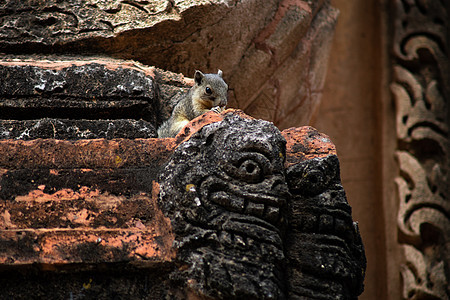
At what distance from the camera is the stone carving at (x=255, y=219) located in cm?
112

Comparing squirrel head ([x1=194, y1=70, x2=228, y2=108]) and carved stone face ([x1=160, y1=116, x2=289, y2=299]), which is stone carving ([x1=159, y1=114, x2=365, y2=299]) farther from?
squirrel head ([x1=194, y1=70, x2=228, y2=108])

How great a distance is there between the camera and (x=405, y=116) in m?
2.79

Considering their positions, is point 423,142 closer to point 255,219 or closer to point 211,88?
point 211,88

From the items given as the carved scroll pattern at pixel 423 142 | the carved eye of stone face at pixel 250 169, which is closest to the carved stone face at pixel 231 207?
the carved eye of stone face at pixel 250 169

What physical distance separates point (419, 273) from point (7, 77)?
1874mm

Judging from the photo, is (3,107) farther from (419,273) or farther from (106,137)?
(419,273)

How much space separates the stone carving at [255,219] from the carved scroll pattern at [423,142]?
4.62 ft

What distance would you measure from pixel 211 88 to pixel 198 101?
62 mm

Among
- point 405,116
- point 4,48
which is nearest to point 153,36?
point 4,48

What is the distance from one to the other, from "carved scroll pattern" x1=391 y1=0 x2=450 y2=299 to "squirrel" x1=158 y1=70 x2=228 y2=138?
1123 millimetres

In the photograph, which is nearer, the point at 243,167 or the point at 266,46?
the point at 243,167

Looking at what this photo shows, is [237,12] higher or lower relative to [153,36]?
higher

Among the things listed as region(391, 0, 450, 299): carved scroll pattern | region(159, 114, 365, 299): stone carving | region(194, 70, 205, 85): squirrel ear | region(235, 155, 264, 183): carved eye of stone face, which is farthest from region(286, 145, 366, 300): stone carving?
region(391, 0, 450, 299): carved scroll pattern

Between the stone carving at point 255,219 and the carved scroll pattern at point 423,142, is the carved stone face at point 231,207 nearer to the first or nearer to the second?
the stone carving at point 255,219
